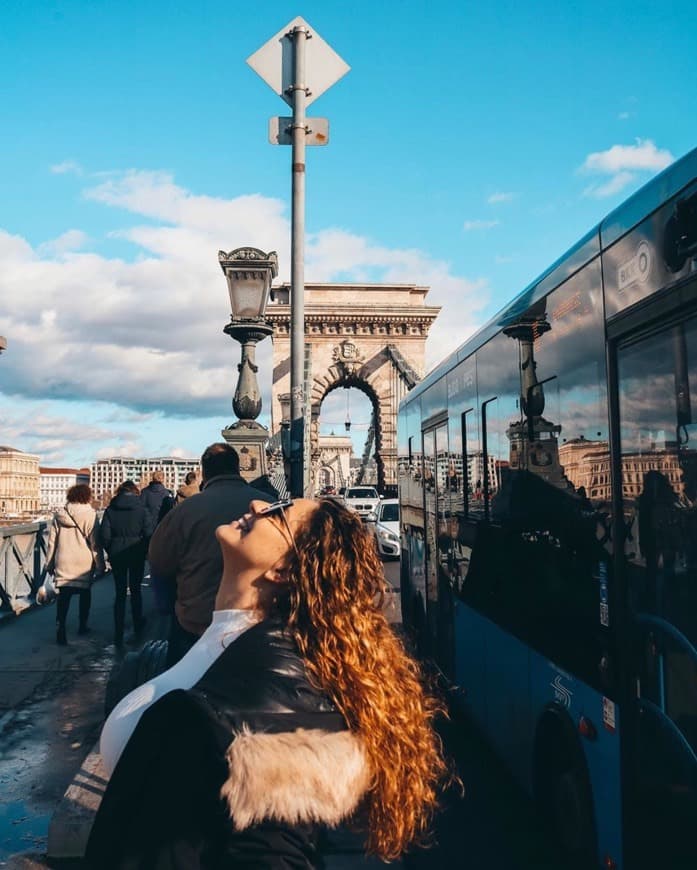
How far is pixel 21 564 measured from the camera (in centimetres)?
1073

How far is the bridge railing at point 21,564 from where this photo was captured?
10.2 meters

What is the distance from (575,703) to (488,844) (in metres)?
1.44

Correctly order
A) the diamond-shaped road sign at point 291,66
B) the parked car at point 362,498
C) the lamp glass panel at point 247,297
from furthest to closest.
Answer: the parked car at point 362,498, the lamp glass panel at point 247,297, the diamond-shaped road sign at point 291,66

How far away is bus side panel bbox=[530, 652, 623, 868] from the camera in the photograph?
300 centimetres

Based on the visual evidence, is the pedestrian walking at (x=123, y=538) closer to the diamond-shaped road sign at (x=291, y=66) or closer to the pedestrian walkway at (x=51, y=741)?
the pedestrian walkway at (x=51, y=741)

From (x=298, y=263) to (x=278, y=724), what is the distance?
5968mm

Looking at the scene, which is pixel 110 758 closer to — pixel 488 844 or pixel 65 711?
pixel 488 844

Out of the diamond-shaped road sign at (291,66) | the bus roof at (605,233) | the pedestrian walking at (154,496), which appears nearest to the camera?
the bus roof at (605,233)

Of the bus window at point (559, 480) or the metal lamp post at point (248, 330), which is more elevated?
the metal lamp post at point (248, 330)

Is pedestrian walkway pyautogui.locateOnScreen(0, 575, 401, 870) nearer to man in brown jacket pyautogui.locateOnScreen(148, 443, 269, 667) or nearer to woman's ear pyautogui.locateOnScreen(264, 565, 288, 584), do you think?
woman's ear pyautogui.locateOnScreen(264, 565, 288, 584)

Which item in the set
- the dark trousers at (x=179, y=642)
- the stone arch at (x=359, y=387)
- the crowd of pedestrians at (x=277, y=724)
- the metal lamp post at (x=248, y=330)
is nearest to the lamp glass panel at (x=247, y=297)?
the metal lamp post at (x=248, y=330)

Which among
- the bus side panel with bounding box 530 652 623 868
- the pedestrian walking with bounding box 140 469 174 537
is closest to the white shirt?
the bus side panel with bounding box 530 652 623 868

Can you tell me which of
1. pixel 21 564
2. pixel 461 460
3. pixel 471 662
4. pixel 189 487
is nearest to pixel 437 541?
pixel 461 460

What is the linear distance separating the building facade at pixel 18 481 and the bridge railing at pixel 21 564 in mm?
120303
